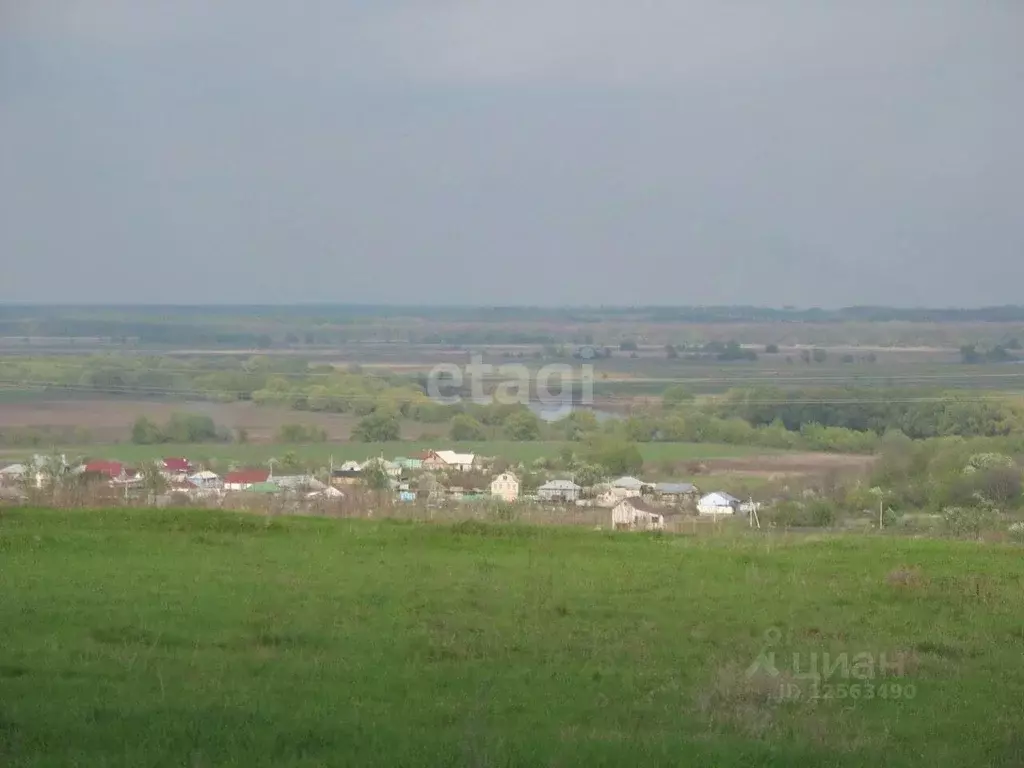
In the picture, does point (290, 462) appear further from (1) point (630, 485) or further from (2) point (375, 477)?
(1) point (630, 485)

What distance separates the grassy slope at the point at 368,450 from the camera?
2102 cm

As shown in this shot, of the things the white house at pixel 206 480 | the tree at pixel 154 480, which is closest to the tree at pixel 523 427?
the white house at pixel 206 480

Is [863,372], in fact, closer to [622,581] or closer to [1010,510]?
[1010,510]

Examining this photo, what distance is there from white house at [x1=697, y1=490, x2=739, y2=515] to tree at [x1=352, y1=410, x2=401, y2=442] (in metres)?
7.38

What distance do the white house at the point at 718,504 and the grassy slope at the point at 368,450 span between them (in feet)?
8.72

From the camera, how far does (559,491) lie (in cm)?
1869

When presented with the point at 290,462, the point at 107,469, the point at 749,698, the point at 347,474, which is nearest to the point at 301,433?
the point at 290,462

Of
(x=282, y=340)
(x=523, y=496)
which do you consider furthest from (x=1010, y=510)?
(x=282, y=340)

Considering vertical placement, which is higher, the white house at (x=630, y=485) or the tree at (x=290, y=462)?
the tree at (x=290, y=462)

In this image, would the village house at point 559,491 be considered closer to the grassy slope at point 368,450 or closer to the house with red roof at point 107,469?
the grassy slope at point 368,450

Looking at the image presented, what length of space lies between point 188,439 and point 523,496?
7305 millimetres

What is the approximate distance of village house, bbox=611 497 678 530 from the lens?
53.0 ft

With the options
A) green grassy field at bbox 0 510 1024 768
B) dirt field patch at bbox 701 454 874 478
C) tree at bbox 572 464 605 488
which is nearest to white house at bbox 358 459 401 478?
tree at bbox 572 464 605 488

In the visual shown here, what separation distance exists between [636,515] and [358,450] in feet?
22.5
